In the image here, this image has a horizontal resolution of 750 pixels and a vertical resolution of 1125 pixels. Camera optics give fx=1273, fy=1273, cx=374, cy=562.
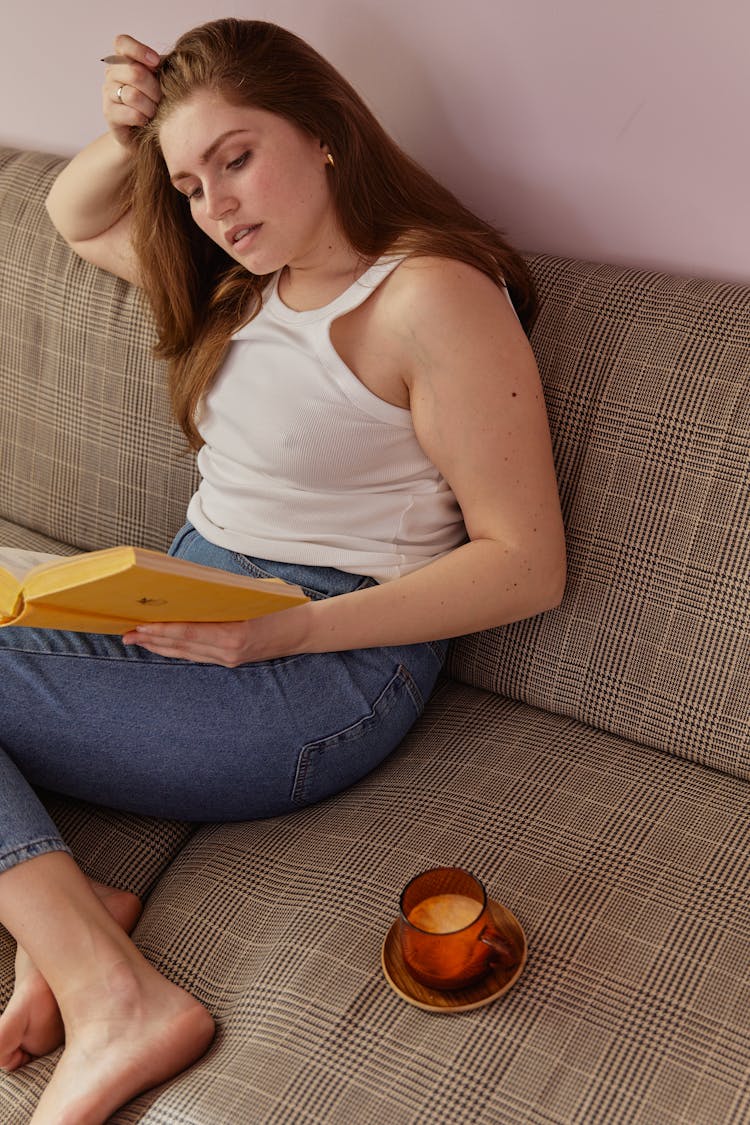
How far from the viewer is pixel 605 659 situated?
1.48 metres

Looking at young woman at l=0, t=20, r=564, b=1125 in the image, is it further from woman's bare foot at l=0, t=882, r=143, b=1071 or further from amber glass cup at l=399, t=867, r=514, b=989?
amber glass cup at l=399, t=867, r=514, b=989

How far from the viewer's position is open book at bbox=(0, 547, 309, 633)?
3.67ft

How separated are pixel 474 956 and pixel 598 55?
1009 millimetres

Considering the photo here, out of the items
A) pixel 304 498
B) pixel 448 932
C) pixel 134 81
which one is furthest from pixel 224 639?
pixel 134 81

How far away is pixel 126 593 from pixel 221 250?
642mm

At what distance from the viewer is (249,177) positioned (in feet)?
4.55

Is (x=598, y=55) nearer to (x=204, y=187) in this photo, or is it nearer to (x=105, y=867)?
(x=204, y=187)

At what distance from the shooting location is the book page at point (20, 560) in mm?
1299

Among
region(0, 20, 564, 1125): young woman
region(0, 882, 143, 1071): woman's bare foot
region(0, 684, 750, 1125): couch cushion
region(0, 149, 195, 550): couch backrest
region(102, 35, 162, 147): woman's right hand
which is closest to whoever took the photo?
region(0, 684, 750, 1125): couch cushion

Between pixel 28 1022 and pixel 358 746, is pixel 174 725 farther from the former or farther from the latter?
pixel 28 1022

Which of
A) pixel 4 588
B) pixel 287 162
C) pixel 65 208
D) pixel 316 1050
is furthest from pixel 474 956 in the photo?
pixel 65 208

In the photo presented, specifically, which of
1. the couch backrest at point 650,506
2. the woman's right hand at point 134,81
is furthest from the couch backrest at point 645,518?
the woman's right hand at point 134,81

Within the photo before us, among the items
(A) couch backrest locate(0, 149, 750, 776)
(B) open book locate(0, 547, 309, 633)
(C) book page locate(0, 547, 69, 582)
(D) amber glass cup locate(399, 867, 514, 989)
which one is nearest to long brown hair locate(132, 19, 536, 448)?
(A) couch backrest locate(0, 149, 750, 776)

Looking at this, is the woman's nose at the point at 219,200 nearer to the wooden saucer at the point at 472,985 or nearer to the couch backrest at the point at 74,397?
the couch backrest at the point at 74,397
